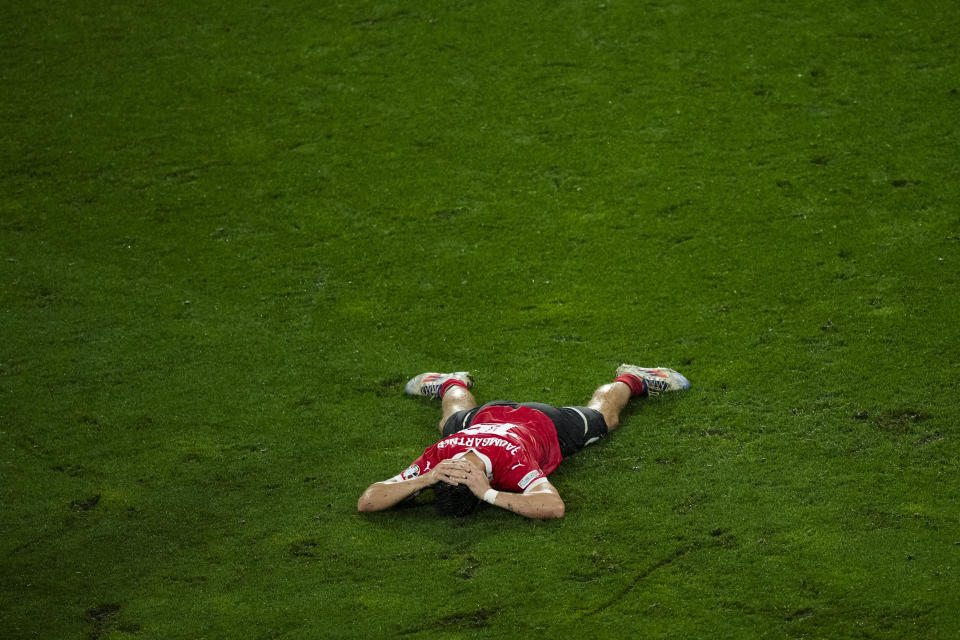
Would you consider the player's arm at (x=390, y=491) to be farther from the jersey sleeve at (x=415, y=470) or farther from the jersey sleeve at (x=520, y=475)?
the jersey sleeve at (x=520, y=475)

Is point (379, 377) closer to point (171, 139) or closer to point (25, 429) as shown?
point (25, 429)

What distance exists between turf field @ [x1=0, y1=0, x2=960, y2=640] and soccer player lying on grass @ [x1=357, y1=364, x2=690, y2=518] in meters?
0.13

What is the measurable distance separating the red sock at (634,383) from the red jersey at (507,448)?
740 millimetres

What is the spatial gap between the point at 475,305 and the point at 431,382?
110 cm

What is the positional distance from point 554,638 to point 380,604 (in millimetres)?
810

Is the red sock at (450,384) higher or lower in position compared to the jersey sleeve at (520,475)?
lower

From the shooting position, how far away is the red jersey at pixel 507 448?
4957 mm

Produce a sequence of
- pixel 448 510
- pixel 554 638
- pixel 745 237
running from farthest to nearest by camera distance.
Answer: pixel 745 237, pixel 448 510, pixel 554 638

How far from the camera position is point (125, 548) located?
4.93m

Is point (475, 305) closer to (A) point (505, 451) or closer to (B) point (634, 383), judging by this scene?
(B) point (634, 383)

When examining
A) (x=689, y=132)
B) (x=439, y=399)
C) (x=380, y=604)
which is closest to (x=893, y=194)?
(x=689, y=132)

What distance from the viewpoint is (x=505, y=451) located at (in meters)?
4.98

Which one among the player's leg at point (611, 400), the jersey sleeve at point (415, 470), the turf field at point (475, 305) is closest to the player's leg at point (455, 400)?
the turf field at point (475, 305)

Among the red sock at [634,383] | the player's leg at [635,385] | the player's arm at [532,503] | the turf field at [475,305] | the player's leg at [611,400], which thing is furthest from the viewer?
the red sock at [634,383]
